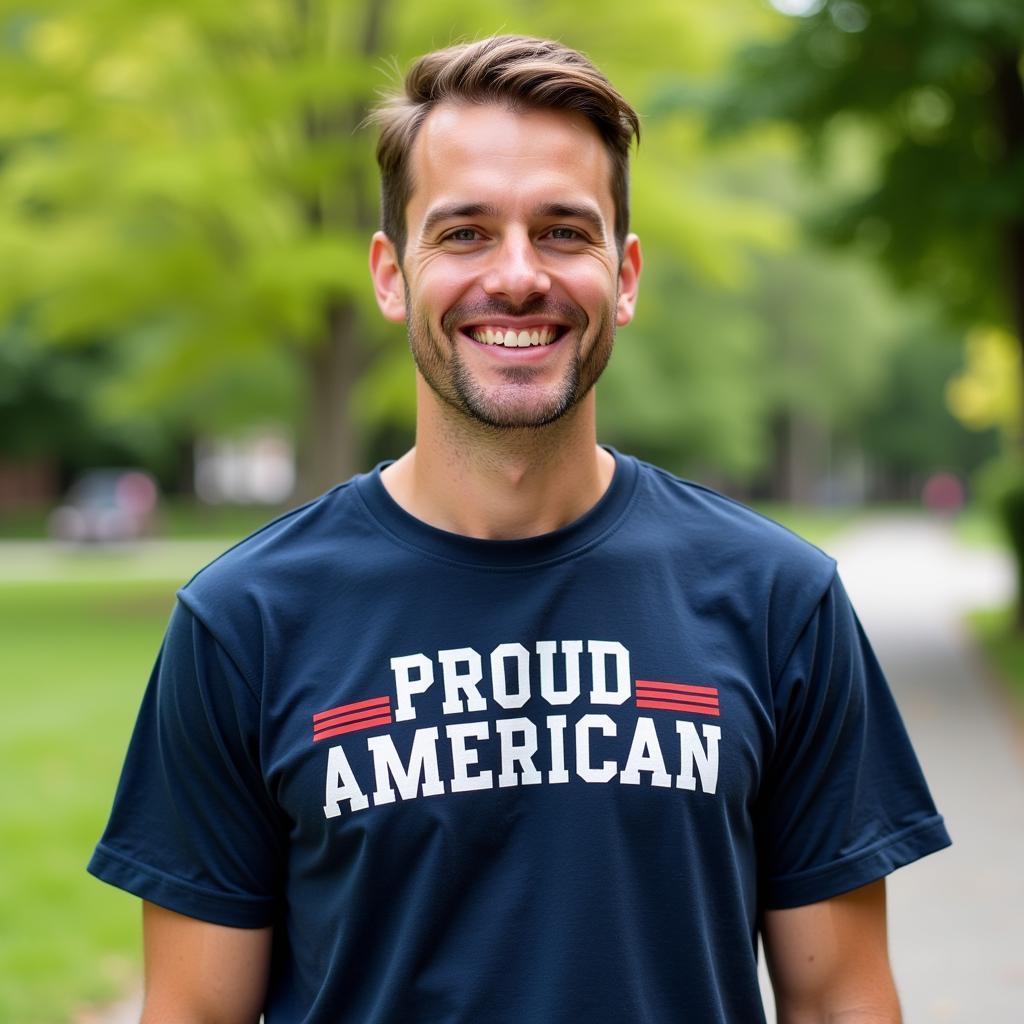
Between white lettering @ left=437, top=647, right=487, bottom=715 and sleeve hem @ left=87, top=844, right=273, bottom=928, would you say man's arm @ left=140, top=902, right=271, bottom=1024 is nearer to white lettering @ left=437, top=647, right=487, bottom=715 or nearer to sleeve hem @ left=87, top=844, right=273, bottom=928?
sleeve hem @ left=87, top=844, right=273, bottom=928

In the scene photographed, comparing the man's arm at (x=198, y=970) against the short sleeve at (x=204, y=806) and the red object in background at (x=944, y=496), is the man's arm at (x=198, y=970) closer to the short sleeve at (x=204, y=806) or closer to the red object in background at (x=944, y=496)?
the short sleeve at (x=204, y=806)

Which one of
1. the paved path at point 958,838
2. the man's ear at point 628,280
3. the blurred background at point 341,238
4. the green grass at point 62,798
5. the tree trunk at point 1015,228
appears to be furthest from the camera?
the tree trunk at point 1015,228

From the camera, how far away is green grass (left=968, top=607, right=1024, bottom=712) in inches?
488

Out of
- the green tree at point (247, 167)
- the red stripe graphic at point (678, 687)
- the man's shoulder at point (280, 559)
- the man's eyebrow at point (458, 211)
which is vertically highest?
the green tree at point (247, 167)

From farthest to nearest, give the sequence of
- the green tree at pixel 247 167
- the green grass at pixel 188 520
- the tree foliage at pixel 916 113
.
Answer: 1. the green grass at pixel 188 520
2. the green tree at pixel 247 167
3. the tree foliage at pixel 916 113

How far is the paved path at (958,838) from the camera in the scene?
5309 mm

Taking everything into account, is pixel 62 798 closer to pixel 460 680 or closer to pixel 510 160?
pixel 460 680

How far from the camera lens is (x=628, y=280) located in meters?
2.20

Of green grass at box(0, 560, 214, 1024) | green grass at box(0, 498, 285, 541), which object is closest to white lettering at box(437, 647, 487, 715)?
green grass at box(0, 560, 214, 1024)

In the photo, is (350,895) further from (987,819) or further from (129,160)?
(129,160)

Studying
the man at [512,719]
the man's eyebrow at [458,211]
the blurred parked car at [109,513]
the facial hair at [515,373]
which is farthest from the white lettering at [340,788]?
the blurred parked car at [109,513]

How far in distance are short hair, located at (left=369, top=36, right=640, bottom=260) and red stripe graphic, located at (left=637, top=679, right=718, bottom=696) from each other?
61cm

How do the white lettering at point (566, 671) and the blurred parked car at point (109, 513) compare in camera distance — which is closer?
the white lettering at point (566, 671)

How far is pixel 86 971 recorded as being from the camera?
5.15m
